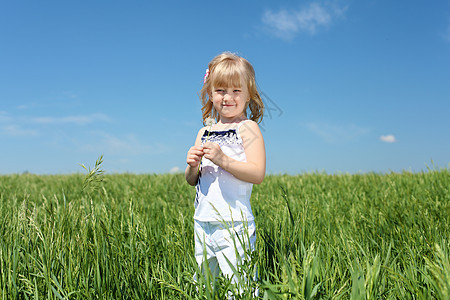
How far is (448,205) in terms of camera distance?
3455 mm

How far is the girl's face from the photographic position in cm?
219

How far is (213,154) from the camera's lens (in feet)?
6.36

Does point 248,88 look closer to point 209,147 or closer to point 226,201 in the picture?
point 209,147

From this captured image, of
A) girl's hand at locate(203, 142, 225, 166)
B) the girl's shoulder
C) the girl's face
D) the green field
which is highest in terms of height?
the girl's face

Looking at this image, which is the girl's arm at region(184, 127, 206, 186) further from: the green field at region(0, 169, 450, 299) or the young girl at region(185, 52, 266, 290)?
the green field at region(0, 169, 450, 299)

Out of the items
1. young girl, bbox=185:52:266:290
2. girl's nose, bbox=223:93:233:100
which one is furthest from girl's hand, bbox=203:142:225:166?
girl's nose, bbox=223:93:233:100

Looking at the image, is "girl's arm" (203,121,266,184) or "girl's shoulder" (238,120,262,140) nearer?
"girl's arm" (203,121,266,184)

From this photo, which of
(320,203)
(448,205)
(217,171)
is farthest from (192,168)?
(448,205)

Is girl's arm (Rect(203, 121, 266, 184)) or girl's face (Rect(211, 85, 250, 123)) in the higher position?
girl's face (Rect(211, 85, 250, 123))

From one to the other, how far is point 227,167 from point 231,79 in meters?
0.59

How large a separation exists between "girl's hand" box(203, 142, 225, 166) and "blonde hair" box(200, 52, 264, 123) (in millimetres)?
464

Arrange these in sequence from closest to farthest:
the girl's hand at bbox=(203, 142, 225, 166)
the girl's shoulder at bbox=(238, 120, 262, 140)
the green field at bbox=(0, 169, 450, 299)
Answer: the green field at bbox=(0, 169, 450, 299) → the girl's hand at bbox=(203, 142, 225, 166) → the girl's shoulder at bbox=(238, 120, 262, 140)

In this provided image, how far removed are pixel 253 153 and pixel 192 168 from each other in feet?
1.36

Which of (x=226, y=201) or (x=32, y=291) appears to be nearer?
(x=32, y=291)
